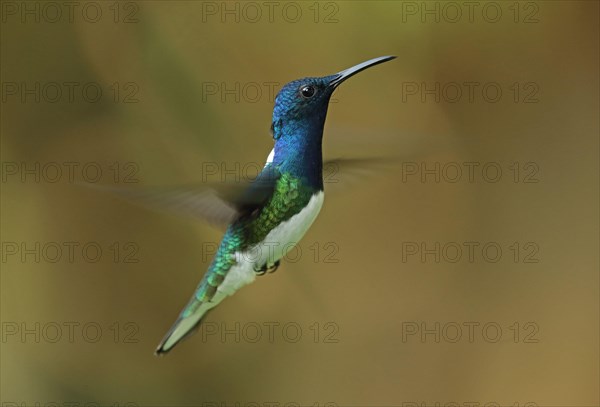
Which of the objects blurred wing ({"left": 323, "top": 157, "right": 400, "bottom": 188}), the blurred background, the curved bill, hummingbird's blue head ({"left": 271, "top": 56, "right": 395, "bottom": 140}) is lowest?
the blurred background

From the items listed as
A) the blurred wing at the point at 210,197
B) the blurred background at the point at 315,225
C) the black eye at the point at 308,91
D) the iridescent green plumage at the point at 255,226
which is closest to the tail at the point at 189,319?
the iridescent green plumage at the point at 255,226

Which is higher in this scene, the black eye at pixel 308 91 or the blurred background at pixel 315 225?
the black eye at pixel 308 91

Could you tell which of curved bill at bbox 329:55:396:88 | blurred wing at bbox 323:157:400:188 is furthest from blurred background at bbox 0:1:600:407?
curved bill at bbox 329:55:396:88

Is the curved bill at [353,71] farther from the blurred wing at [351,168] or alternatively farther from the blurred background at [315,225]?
the blurred background at [315,225]

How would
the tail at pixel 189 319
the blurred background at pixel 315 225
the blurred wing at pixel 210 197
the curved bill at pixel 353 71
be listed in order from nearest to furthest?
the blurred wing at pixel 210 197, the curved bill at pixel 353 71, the tail at pixel 189 319, the blurred background at pixel 315 225

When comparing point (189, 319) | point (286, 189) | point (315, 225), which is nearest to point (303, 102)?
point (286, 189)

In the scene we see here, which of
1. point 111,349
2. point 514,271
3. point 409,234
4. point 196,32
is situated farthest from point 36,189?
point 514,271

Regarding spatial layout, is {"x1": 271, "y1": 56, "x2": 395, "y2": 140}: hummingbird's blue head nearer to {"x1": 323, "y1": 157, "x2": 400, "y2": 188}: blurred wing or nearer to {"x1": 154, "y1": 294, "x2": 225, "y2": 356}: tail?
{"x1": 323, "y1": 157, "x2": 400, "y2": 188}: blurred wing

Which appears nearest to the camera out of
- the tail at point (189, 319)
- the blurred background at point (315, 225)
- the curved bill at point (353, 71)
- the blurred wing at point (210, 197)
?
the blurred wing at point (210, 197)

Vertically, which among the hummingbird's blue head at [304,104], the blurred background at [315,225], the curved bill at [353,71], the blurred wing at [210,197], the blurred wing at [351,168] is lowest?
the blurred background at [315,225]
